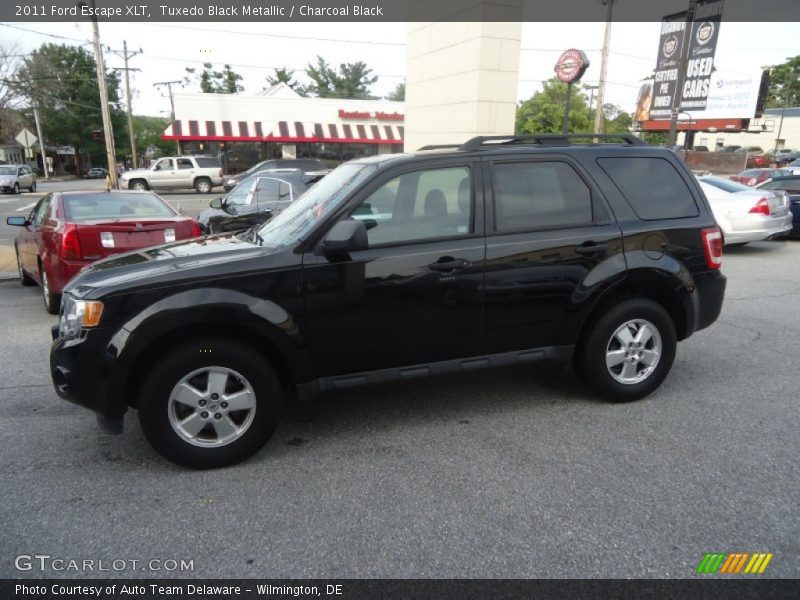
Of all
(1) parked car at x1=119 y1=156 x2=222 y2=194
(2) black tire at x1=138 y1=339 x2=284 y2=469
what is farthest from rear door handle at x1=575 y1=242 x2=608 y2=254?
(1) parked car at x1=119 y1=156 x2=222 y2=194

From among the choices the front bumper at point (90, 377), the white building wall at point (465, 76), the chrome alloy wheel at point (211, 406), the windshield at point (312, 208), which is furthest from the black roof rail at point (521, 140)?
the white building wall at point (465, 76)

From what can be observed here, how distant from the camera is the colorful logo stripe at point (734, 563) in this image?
8.29 feet

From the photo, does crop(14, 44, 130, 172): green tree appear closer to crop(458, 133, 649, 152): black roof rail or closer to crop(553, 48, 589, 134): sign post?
crop(553, 48, 589, 134): sign post

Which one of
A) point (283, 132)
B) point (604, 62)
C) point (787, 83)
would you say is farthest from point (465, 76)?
point (787, 83)

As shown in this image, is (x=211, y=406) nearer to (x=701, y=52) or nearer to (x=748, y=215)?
(x=748, y=215)

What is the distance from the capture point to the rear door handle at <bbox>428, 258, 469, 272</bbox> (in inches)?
144

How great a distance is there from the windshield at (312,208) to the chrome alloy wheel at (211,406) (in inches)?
35.3

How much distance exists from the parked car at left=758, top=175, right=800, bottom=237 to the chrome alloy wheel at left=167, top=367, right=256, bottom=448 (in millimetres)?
13247

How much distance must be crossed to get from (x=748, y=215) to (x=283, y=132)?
29469mm

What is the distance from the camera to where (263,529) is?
2.84 metres

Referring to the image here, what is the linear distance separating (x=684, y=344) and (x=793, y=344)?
1048 mm
